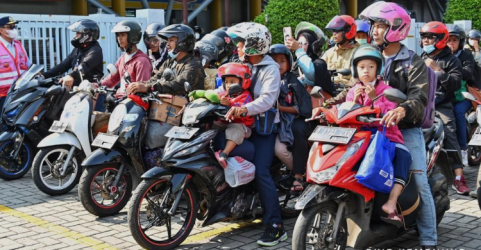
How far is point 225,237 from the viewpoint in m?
5.70

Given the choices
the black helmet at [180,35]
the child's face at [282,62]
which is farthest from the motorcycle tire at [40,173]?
the child's face at [282,62]

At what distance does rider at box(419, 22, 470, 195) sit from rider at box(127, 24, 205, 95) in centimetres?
255

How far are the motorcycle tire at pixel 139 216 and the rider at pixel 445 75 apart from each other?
3.25 meters

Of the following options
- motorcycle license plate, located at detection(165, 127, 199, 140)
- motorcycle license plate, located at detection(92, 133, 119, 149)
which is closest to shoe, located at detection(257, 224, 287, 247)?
motorcycle license plate, located at detection(165, 127, 199, 140)

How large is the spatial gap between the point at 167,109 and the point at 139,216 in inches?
59.7

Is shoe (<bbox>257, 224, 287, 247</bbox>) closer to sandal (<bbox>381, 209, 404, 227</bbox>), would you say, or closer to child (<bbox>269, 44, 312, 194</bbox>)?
child (<bbox>269, 44, 312, 194</bbox>)

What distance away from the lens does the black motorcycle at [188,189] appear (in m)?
5.21

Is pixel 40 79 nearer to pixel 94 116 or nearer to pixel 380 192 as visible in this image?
pixel 94 116

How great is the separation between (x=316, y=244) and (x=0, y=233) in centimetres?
293

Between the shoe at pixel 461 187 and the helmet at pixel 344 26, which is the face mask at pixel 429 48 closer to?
the helmet at pixel 344 26

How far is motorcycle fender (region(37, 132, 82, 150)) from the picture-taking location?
7.04m

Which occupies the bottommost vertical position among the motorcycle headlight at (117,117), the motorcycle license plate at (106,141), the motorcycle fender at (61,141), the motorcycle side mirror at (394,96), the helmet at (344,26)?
the motorcycle fender at (61,141)

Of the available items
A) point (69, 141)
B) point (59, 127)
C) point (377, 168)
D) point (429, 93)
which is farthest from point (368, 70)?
point (59, 127)

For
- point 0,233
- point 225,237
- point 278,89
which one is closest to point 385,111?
point 278,89
